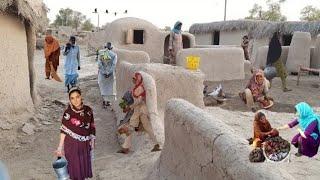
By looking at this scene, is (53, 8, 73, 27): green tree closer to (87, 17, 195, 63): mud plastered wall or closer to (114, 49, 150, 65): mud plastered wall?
(87, 17, 195, 63): mud plastered wall

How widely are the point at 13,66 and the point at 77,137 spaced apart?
3745mm

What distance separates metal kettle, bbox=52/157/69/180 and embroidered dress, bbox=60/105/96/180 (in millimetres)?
177

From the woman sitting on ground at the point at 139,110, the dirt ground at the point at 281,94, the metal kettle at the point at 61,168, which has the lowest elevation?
the dirt ground at the point at 281,94

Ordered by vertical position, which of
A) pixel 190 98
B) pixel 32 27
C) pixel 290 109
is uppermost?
pixel 32 27

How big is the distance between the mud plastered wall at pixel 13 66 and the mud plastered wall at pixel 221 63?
610 centimetres

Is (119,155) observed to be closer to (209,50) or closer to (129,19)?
(209,50)

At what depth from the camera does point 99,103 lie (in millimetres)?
10555

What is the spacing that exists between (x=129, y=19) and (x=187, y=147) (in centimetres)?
1374

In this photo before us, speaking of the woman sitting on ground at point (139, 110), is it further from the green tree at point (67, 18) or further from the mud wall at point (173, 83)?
the green tree at point (67, 18)

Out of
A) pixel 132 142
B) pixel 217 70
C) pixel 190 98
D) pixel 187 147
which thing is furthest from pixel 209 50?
pixel 187 147

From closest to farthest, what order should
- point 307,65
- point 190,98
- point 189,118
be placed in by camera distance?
1. point 189,118
2. point 190,98
3. point 307,65

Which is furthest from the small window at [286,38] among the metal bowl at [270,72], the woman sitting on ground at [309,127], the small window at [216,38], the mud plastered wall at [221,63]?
the woman sitting on ground at [309,127]

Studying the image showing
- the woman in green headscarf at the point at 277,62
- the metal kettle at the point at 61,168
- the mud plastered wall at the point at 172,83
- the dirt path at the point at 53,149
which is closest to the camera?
the metal kettle at the point at 61,168

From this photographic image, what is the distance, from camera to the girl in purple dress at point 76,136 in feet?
16.8
